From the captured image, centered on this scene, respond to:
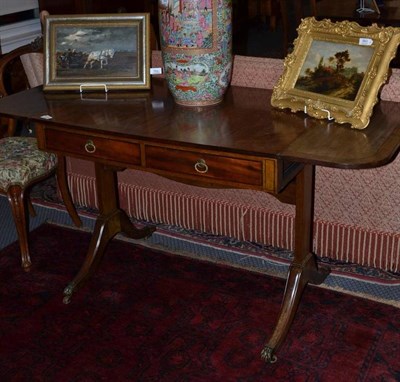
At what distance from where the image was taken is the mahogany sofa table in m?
1.83

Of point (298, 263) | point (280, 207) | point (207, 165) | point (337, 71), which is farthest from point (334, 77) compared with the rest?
point (280, 207)

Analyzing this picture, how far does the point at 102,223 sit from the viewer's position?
2627mm

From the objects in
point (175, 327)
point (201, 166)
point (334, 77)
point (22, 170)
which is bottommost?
point (175, 327)

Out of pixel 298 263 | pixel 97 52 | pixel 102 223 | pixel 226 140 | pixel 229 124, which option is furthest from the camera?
pixel 102 223

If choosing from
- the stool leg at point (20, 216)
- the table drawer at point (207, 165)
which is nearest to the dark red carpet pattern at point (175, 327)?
the stool leg at point (20, 216)

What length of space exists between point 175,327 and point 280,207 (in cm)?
68

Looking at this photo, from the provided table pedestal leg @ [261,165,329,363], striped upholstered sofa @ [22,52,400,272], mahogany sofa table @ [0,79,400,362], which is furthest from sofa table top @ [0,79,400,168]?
striped upholstered sofa @ [22,52,400,272]

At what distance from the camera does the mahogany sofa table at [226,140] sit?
1835 mm

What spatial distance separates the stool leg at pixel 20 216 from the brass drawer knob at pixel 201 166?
994 millimetres

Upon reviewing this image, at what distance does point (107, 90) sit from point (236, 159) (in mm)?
697

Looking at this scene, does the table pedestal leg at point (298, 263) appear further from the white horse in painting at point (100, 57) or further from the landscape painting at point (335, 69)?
the white horse in painting at point (100, 57)

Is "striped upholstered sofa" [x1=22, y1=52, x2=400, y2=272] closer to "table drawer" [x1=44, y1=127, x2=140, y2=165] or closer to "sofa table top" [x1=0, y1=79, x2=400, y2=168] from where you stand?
"sofa table top" [x1=0, y1=79, x2=400, y2=168]

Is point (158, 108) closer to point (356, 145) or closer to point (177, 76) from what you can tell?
point (177, 76)

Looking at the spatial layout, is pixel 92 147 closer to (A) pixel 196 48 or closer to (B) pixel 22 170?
(A) pixel 196 48
